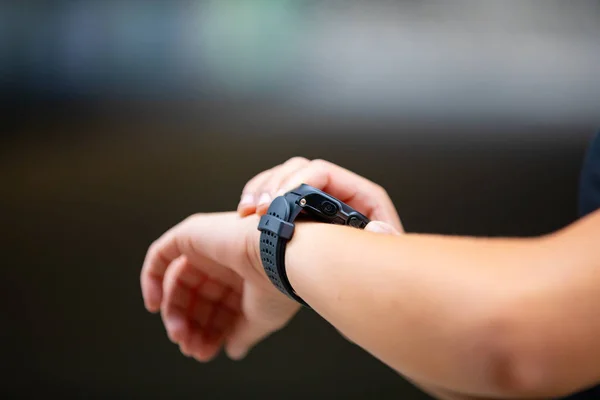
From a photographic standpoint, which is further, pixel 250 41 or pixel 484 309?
pixel 250 41

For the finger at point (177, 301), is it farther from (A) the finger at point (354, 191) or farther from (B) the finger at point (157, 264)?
(A) the finger at point (354, 191)

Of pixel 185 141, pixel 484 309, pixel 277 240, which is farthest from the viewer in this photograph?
pixel 185 141

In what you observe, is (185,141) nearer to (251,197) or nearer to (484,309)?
(251,197)

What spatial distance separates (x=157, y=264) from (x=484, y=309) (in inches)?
22.0

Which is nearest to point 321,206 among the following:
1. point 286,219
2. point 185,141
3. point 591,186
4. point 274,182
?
point 286,219

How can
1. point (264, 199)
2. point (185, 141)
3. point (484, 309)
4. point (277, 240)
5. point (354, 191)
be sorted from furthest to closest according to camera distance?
point (185, 141) → point (354, 191) → point (264, 199) → point (277, 240) → point (484, 309)

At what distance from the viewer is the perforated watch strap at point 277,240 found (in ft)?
1.67

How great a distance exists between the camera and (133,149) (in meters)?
1.15

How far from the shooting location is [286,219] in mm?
519

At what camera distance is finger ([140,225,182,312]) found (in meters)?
0.73

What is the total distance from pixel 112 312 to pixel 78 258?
0.14 m

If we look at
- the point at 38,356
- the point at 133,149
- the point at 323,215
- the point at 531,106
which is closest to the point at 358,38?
the point at 531,106

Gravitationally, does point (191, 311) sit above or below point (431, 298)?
below

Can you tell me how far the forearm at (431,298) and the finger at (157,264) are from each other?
0.36 meters
